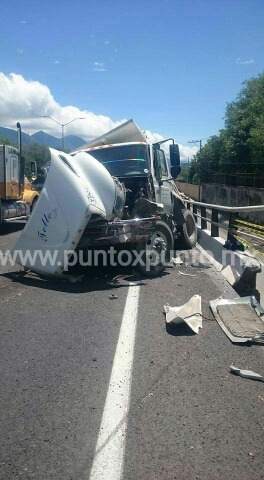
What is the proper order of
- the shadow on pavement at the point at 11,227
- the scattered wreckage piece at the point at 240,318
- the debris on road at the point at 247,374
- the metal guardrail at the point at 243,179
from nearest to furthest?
the debris on road at the point at 247,374, the scattered wreckage piece at the point at 240,318, the shadow on pavement at the point at 11,227, the metal guardrail at the point at 243,179

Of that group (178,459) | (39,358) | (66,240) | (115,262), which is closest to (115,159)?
(115,262)

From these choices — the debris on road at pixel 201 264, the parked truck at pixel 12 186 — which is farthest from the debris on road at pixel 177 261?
the parked truck at pixel 12 186

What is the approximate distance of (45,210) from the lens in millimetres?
7867

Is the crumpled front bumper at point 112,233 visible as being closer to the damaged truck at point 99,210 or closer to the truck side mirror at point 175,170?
the damaged truck at point 99,210

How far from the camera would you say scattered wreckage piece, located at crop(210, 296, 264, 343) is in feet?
16.8

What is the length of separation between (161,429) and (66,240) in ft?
15.2

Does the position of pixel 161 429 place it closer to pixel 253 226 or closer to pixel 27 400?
pixel 27 400

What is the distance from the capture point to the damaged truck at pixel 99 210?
7.57 metres

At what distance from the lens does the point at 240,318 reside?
5734 millimetres

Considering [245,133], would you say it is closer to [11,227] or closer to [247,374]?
[11,227]

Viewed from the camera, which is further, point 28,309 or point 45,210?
point 45,210

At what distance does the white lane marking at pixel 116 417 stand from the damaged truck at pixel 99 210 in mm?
2689

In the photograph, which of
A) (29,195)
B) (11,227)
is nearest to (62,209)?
(11,227)

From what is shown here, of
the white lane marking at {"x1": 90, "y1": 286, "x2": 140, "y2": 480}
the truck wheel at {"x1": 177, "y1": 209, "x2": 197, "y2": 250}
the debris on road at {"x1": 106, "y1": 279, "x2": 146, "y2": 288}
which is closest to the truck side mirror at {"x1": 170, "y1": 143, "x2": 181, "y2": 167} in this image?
the truck wheel at {"x1": 177, "y1": 209, "x2": 197, "y2": 250}
